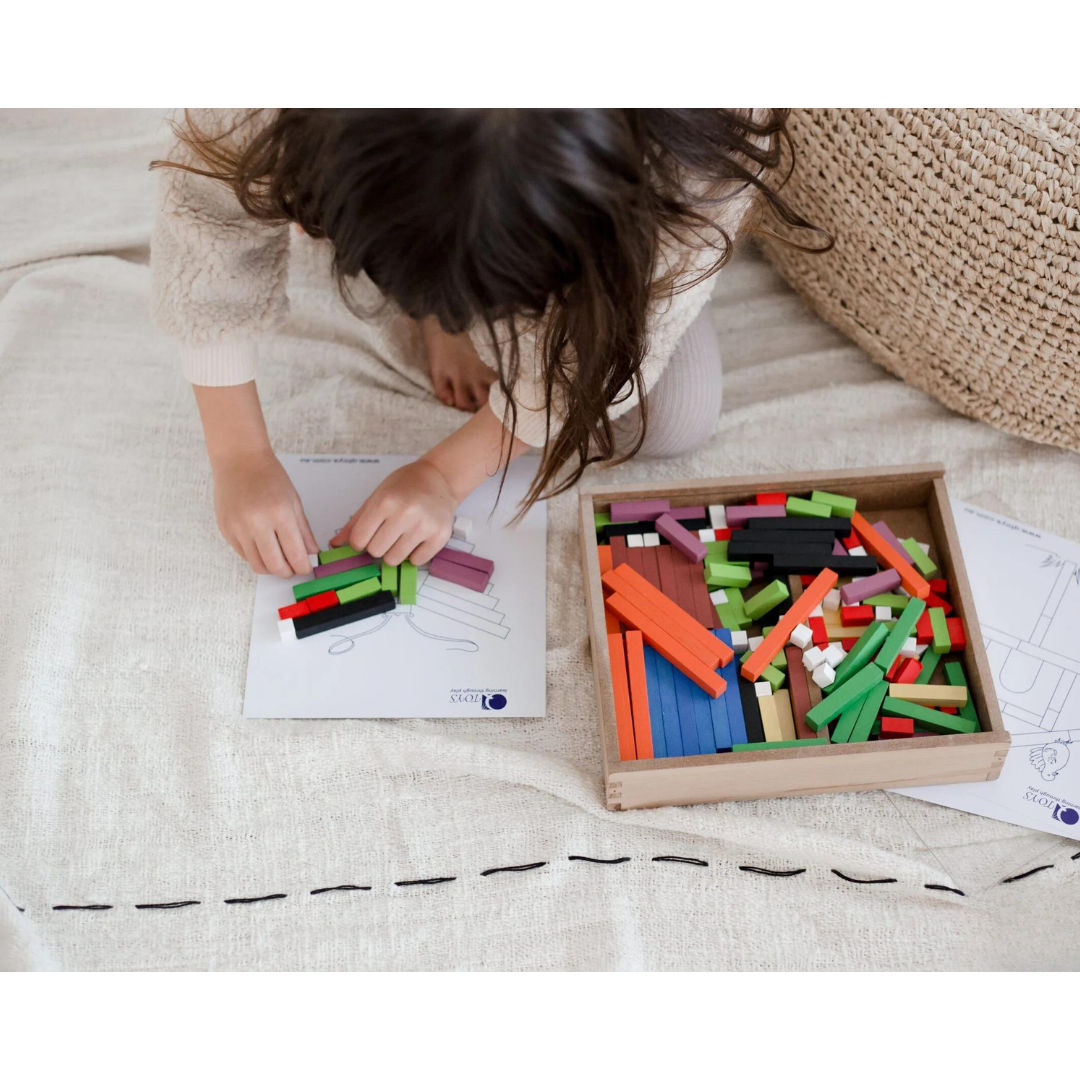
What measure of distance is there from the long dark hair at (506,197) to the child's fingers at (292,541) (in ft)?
1.02

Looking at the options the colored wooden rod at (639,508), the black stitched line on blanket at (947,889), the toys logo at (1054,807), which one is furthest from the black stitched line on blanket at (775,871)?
the colored wooden rod at (639,508)

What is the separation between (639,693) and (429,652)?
21cm

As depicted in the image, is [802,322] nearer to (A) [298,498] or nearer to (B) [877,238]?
(B) [877,238]

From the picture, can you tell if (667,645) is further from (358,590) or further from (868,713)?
(358,590)

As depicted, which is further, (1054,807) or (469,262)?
(1054,807)

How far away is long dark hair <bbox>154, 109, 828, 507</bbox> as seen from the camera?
0.56m

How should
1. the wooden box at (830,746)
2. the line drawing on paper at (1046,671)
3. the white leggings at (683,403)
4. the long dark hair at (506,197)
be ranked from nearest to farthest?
the long dark hair at (506,197), the wooden box at (830,746), the line drawing on paper at (1046,671), the white leggings at (683,403)

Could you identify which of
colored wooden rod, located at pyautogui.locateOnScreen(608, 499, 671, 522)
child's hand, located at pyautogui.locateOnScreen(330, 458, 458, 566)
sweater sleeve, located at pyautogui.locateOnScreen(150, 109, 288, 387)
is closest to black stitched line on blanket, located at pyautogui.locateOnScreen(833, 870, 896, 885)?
colored wooden rod, located at pyautogui.locateOnScreen(608, 499, 671, 522)

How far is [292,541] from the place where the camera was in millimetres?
962

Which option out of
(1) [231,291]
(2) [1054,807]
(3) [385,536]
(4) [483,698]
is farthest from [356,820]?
(2) [1054,807]

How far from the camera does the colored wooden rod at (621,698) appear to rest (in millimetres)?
854

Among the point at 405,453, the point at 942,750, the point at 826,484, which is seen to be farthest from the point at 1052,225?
the point at 405,453

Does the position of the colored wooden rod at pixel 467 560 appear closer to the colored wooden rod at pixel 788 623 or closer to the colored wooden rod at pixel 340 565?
the colored wooden rod at pixel 340 565

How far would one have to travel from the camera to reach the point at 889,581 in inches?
36.7
